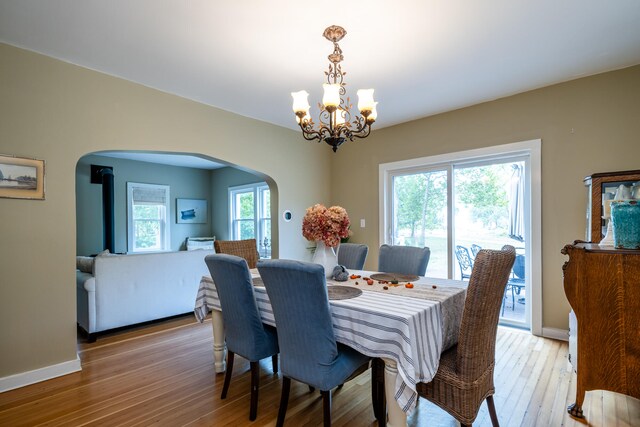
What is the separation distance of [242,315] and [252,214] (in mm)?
4742

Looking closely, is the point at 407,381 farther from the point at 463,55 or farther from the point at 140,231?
the point at 140,231

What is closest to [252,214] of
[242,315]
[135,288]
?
[135,288]

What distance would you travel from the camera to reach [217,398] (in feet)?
7.20

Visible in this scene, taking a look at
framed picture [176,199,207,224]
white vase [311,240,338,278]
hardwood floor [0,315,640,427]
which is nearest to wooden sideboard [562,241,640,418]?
hardwood floor [0,315,640,427]

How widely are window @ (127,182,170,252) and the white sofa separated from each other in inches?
108

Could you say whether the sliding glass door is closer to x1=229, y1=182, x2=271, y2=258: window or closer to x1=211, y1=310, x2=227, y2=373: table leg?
x1=211, y1=310, x2=227, y2=373: table leg

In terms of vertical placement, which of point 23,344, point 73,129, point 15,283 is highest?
point 73,129

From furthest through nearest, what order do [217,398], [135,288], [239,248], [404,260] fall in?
[135,288] < [239,248] < [404,260] < [217,398]

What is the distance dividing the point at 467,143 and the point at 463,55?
55.7 inches

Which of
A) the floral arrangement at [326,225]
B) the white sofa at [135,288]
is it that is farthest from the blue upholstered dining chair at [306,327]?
the white sofa at [135,288]

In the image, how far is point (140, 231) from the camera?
6266 millimetres

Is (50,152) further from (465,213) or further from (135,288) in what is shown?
(465,213)

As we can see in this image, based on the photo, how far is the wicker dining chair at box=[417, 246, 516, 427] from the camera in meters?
1.43

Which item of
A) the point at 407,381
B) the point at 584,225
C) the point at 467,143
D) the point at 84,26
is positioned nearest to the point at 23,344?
the point at 84,26
